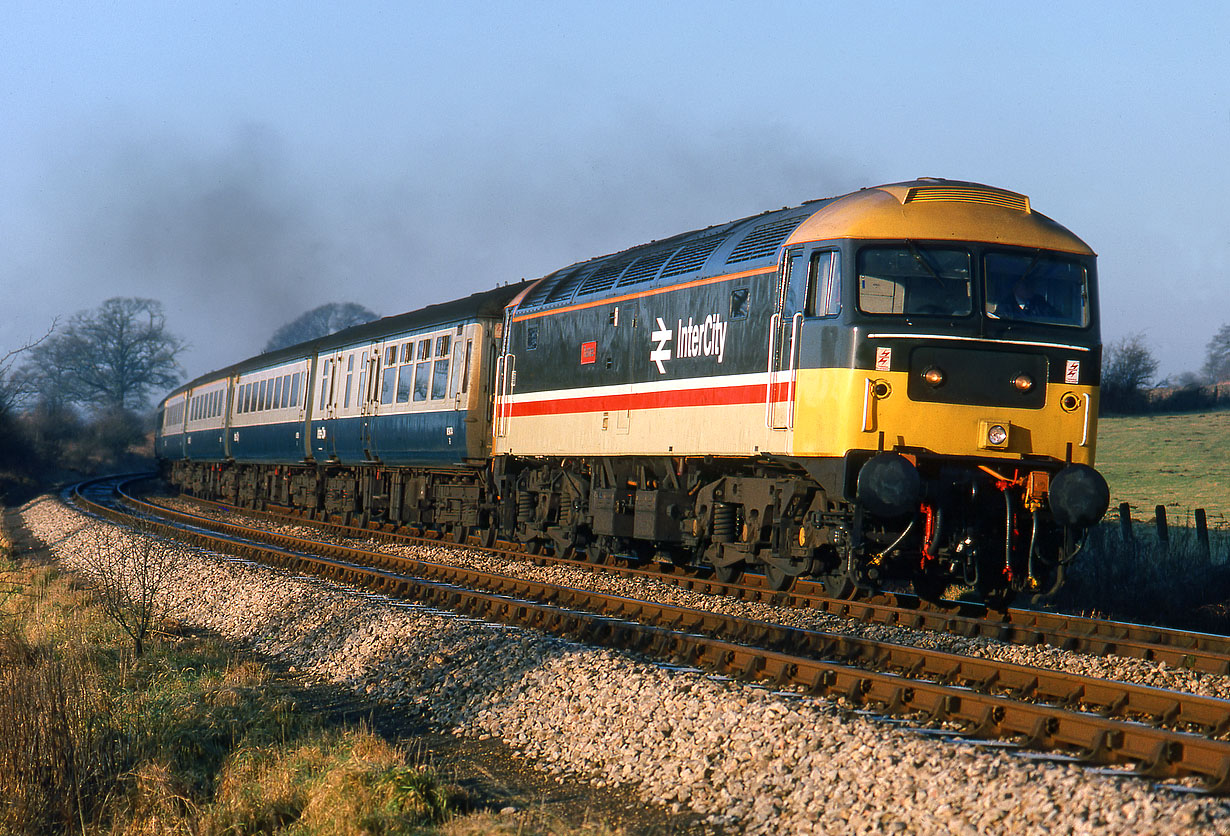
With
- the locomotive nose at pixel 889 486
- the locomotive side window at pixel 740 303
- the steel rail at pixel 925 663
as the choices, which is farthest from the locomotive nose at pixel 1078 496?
the locomotive side window at pixel 740 303

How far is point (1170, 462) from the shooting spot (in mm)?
31047

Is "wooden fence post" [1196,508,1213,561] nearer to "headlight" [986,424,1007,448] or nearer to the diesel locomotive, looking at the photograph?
the diesel locomotive

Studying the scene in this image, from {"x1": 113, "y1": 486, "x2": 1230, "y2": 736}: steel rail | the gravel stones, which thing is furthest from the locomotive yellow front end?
the gravel stones

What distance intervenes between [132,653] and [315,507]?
54.5 ft

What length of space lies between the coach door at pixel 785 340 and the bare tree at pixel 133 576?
6.16 metres

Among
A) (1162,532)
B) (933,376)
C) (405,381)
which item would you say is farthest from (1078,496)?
(405,381)

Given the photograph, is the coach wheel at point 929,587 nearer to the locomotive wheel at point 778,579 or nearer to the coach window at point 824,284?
the locomotive wheel at point 778,579

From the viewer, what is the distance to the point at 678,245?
1426cm

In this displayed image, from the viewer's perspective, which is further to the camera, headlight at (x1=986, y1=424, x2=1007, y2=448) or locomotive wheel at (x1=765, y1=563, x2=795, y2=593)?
locomotive wheel at (x1=765, y1=563, x2=795, y2=593)

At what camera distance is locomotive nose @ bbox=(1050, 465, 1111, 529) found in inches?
402

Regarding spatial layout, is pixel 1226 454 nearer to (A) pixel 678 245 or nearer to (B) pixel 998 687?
(A) pixel 678 245

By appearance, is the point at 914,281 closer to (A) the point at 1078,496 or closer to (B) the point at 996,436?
(B) the point at 996,436

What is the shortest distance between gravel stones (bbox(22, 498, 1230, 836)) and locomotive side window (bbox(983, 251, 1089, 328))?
15.2ft

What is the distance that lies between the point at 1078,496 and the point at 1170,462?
76.5 ft
